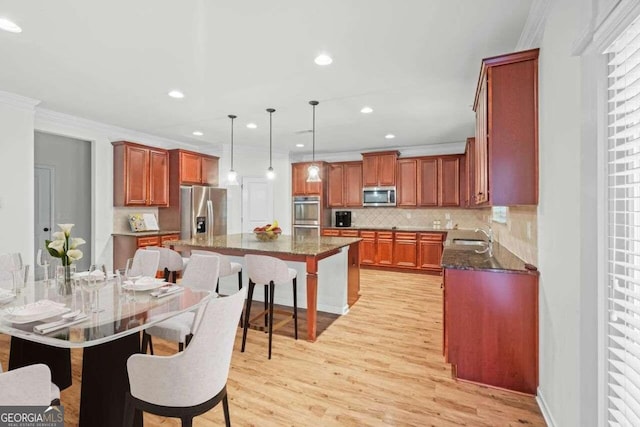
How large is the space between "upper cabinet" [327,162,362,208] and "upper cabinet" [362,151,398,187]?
9.3 inches

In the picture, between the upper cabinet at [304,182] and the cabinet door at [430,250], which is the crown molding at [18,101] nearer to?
the upper cabinet at [304,182]

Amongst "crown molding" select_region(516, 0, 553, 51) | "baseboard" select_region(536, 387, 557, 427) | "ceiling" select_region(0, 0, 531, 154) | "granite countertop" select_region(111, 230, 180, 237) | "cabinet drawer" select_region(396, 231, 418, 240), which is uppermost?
"ceiling" select_region(0, 0, 531, 154)

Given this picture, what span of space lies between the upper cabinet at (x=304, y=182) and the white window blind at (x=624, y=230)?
19.7 feet

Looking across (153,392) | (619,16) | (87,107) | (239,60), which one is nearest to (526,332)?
(619,16)

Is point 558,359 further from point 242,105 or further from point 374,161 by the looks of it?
point 374,161

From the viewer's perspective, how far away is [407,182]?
661 centimetres

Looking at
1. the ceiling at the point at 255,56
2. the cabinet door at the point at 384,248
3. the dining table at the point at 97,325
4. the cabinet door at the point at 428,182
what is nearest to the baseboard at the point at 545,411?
the dining table at the point at 97,325

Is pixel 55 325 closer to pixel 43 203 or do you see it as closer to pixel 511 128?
pixel 511 128

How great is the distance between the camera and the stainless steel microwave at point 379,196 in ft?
22.0

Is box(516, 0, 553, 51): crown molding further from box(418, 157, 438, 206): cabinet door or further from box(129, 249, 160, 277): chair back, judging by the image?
box(418, 157, 438, 206): cabinet door

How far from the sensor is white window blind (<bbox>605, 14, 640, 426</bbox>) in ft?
3.58

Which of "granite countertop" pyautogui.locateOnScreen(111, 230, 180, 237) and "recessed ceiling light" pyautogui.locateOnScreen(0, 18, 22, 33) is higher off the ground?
"recessed ceiling light" pyautogui.locateOnScreen(0, 18, 22, 33)

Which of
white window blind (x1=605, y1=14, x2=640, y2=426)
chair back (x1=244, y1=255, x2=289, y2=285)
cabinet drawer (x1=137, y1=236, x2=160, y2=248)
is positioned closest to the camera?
white window blind (x1=605, y1=14, x2=640, y2=426)

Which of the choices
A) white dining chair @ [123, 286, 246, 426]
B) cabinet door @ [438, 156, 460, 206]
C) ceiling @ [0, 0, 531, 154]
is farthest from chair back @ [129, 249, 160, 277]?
cabinet door @ [438, 156, 460, 206]
